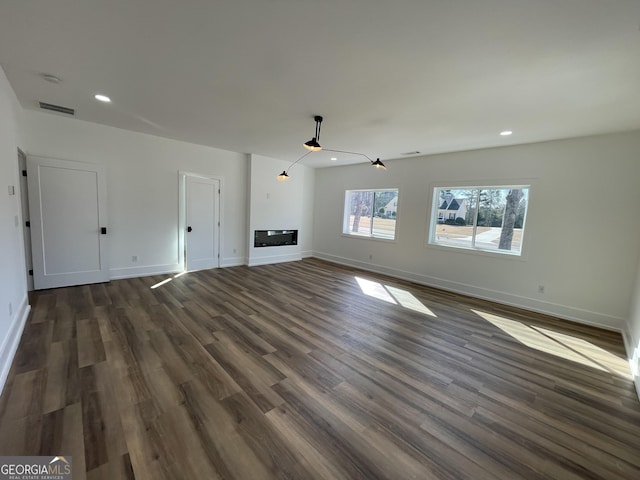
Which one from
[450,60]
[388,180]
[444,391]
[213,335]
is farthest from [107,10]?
[388,180]

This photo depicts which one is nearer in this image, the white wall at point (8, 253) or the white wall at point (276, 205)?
the white wall at point (8, 253)

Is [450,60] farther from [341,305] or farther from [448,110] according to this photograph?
[341,305]

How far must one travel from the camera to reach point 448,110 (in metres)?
3.23

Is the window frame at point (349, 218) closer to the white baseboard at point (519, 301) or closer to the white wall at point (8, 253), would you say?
the white baseboard at point (519, 301)

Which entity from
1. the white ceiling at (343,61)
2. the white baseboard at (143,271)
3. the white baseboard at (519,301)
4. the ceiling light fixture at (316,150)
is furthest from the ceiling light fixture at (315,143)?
the white baseboard at (143,271)

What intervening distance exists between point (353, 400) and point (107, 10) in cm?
344

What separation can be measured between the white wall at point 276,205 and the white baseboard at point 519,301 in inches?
99.9

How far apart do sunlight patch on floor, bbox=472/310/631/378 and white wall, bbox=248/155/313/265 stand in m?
5.13

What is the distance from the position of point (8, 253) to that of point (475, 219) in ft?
22.2

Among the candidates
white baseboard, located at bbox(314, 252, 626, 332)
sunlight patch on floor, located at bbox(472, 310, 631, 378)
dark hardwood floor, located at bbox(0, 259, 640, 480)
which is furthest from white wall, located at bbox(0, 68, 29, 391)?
white baseboard, located at bbox(314, 252, 626, 332)

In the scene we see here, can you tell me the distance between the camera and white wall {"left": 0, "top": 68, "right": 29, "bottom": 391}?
7.77 ft

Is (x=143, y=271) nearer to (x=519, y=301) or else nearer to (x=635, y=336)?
(x=519, y=301)

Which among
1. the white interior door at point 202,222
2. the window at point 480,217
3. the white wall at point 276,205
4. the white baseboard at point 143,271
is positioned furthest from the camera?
the white wall at point 276,205

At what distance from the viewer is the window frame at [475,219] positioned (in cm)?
451
